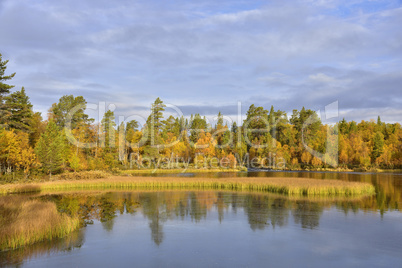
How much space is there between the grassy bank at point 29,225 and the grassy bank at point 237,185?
72.2 ft

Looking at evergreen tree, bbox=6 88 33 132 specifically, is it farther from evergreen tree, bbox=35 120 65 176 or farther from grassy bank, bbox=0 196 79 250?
grassy bank, bbox=0 196 79 250

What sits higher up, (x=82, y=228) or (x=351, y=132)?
(x=351, y=132)

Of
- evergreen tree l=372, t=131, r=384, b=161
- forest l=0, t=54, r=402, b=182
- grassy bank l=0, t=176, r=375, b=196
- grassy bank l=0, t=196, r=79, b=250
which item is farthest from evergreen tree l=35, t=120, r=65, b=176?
evergreen tree l=372, t=131, r=384, b=161

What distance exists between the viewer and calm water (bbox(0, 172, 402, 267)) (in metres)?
16.1

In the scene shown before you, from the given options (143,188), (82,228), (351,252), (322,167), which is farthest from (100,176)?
(322,167)

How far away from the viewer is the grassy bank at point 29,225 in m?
17.7

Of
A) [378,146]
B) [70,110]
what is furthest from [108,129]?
[378,146]

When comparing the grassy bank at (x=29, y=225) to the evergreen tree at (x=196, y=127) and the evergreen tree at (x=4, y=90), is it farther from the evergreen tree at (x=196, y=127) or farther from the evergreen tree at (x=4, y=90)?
the evergreen tree at (x=196, y=127)

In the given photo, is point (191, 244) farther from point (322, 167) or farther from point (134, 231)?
point (322, 167)

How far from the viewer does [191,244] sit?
19.0m

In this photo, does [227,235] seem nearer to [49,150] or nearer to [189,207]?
[189,207]

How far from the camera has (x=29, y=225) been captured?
1922 cm

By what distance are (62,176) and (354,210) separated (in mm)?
47132

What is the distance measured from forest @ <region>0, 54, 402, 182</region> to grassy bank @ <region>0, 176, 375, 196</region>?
32.4 feet
